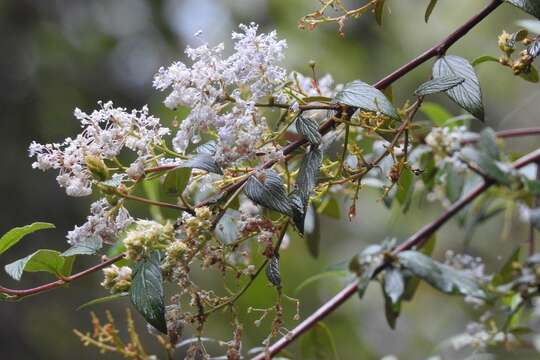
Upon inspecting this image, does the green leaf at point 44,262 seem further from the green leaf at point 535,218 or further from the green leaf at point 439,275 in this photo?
the green leaf at point 535,218

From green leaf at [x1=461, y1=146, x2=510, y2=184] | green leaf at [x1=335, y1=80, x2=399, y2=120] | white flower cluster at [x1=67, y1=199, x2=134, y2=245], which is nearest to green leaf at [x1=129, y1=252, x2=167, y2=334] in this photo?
white flower cluster at [x1=67, y1=199, x2=134, y2=245]

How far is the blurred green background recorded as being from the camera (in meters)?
2.64

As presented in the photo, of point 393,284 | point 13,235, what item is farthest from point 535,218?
point 13,235

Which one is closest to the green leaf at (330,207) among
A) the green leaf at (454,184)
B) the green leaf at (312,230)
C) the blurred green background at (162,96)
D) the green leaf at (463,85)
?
the green leaf at (312,230)

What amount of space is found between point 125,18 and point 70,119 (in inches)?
24.6

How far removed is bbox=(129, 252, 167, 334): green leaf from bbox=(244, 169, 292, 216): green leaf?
3.1 inches

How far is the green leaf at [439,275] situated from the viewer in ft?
2.48

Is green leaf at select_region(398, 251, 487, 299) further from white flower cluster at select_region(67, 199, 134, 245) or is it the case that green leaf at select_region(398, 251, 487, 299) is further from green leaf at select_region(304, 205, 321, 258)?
white flower cluster at select_region(67, 199, 134, 245)

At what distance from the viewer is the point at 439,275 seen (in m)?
0.77

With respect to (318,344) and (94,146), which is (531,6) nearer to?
(94,146)

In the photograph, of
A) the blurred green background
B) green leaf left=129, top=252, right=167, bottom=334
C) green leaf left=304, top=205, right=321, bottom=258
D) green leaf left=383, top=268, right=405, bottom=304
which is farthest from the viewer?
the blurred green background

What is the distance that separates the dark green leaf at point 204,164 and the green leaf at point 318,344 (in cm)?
39

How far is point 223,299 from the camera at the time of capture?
1.71 feet

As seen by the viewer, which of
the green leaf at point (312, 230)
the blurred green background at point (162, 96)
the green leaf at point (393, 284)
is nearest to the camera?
the green leaf at point (393, 284)
